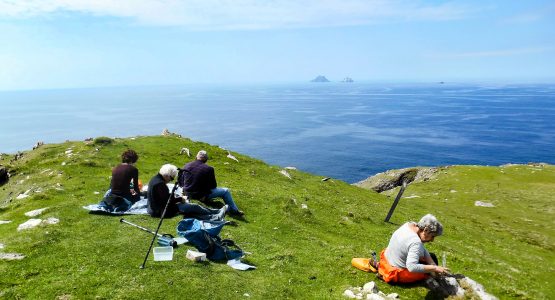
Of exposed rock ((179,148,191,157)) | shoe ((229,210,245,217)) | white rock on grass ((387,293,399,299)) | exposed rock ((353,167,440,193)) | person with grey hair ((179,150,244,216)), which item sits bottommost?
exposed rock ((353,167,440,193))

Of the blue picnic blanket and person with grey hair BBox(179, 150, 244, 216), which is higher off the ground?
person with grey hair BBox(179, 150, 244, 216)

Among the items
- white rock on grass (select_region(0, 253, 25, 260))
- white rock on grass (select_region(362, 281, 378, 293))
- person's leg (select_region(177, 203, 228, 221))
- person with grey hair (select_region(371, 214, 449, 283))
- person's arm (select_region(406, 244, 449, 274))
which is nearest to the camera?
person with grey hair (select_region(371, 214, 449, 283))

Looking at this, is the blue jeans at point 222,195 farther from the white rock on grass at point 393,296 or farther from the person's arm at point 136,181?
the white rock on grass at point 393,296

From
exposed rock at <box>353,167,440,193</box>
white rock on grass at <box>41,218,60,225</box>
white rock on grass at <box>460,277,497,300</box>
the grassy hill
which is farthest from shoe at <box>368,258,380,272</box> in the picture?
exposed rock at <box>353,167,440,193</box>

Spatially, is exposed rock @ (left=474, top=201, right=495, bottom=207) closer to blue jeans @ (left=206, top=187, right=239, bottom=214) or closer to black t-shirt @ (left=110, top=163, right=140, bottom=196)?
blue jeans @ (left=206, top=187, right=239, bottom=214)

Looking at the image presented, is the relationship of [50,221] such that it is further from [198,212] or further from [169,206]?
[198,212]

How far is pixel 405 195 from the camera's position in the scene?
67750 millimetres

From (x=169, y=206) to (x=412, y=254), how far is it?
1314 cm

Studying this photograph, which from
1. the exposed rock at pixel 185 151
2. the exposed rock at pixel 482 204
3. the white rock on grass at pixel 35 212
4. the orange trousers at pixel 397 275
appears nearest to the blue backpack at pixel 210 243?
the orange trousers at pixel 397 275

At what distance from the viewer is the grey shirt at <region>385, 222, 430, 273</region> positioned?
44.9 ft

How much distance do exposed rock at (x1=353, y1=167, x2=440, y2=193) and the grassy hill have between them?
86.7ft

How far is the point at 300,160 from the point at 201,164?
13591cm

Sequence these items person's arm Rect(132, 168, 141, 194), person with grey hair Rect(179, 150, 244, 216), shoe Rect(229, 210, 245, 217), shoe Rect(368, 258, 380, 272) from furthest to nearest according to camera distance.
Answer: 1. shoe Rect(229, 210, 245, 217)
2. person with grey hair Rect(179, 150, 244, 216)
3. person's arm Rect(132, 168, 141, 194)
4. shoe Rect(368, 258, 380, 272)

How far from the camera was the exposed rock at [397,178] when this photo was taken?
84.0 m
